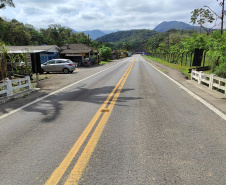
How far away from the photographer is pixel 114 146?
3803mm

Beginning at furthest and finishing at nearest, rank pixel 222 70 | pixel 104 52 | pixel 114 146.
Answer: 1. pixel 104 52
2. pixel 222 70
3. pixel 114 146

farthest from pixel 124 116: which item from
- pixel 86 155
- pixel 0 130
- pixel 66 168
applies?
pixel 0 130

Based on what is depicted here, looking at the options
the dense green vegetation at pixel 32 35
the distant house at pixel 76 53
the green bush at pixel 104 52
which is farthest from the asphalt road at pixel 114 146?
the green bush at pixel 104 52

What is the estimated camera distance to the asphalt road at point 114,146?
9.53 feet

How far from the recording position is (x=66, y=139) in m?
4.17

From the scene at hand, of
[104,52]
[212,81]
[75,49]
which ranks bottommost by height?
[212,81]

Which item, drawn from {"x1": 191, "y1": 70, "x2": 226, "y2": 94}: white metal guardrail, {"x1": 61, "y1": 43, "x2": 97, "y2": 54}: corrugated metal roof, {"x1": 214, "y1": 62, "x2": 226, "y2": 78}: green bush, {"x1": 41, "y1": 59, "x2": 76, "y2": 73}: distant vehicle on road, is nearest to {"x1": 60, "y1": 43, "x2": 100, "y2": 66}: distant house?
{"x1": 61, "y1": 43, "x2": 97, "y2": 54}: corrugated metal roof

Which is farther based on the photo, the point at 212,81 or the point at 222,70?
the point at 222,70

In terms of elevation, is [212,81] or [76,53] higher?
[76,53]

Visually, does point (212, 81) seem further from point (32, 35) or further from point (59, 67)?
point (32, 35)

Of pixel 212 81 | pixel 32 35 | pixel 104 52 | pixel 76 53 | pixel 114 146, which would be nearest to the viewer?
pixel 114 146

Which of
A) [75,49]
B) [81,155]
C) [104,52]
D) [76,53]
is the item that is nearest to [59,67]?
[76,53]

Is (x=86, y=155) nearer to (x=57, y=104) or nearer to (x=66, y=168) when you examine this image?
(x=66, y=168)

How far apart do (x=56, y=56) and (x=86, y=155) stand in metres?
32.1
